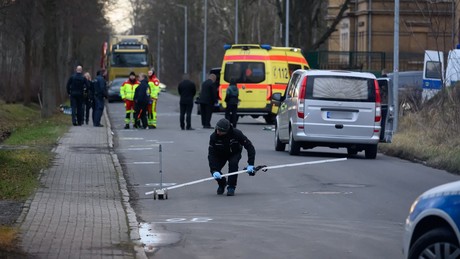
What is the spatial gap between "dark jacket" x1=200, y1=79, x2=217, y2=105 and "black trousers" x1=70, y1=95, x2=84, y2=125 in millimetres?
3741

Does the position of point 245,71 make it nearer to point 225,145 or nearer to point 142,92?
point 142,92

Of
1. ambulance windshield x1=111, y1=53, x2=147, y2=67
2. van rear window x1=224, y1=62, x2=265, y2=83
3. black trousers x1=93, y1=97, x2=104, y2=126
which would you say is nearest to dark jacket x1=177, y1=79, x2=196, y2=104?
black trousers x1=93, y1=97, x2=104, y2=126

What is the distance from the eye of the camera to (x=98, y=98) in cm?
3362

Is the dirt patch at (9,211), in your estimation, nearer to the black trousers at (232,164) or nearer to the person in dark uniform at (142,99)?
the black trousers at (232,164)

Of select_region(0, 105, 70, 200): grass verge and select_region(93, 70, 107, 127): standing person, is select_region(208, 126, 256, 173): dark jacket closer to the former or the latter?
select_region(0, 105, 70, 200): grass verge

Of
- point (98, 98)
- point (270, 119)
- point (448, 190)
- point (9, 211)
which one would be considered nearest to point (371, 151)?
point (9, 211)

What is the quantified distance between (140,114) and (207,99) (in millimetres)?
2150

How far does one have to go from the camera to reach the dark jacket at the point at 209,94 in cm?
3362

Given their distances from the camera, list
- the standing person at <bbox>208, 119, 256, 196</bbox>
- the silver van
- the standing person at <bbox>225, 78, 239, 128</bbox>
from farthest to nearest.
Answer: the standing person at <bbox>225, 78, 239, 128</bbox>, the silver van, the standing person at <bbox>208, 119, 256, 196</bbox>

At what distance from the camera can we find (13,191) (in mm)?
15133

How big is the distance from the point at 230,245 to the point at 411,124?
17.3m

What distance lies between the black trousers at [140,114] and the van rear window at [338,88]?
39.9 ft

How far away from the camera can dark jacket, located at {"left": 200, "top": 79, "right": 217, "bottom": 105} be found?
3362 centimetres

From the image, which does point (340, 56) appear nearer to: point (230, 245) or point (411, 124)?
point (411, 124)
